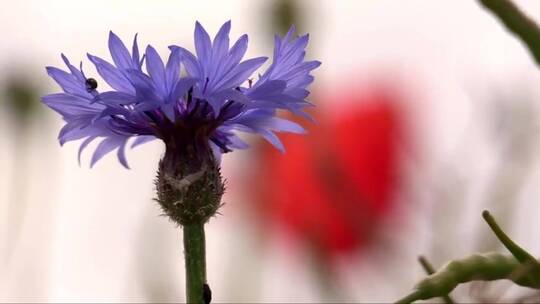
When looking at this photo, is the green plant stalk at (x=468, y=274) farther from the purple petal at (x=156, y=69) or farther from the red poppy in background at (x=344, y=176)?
the red poppy in background at (x=344, y=176)

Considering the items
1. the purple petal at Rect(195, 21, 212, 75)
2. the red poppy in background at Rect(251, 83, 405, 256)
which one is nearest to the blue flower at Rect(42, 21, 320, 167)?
the purple petal at Rect(195, 21, 212, 75)

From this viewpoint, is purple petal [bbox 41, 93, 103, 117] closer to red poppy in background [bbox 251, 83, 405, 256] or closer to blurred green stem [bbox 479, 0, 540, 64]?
blurred green stem [bbox 479, 0, 540, 64]

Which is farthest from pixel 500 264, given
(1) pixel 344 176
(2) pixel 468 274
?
(1) pixel 344 176

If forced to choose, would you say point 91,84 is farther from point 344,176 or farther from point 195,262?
point 344,176

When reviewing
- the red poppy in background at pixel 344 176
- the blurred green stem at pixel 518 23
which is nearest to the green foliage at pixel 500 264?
the blurred green stem at pixel 518 23

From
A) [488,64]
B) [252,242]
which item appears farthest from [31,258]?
[488,64]

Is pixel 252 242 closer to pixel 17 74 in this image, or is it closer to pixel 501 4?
pixel 17 74
